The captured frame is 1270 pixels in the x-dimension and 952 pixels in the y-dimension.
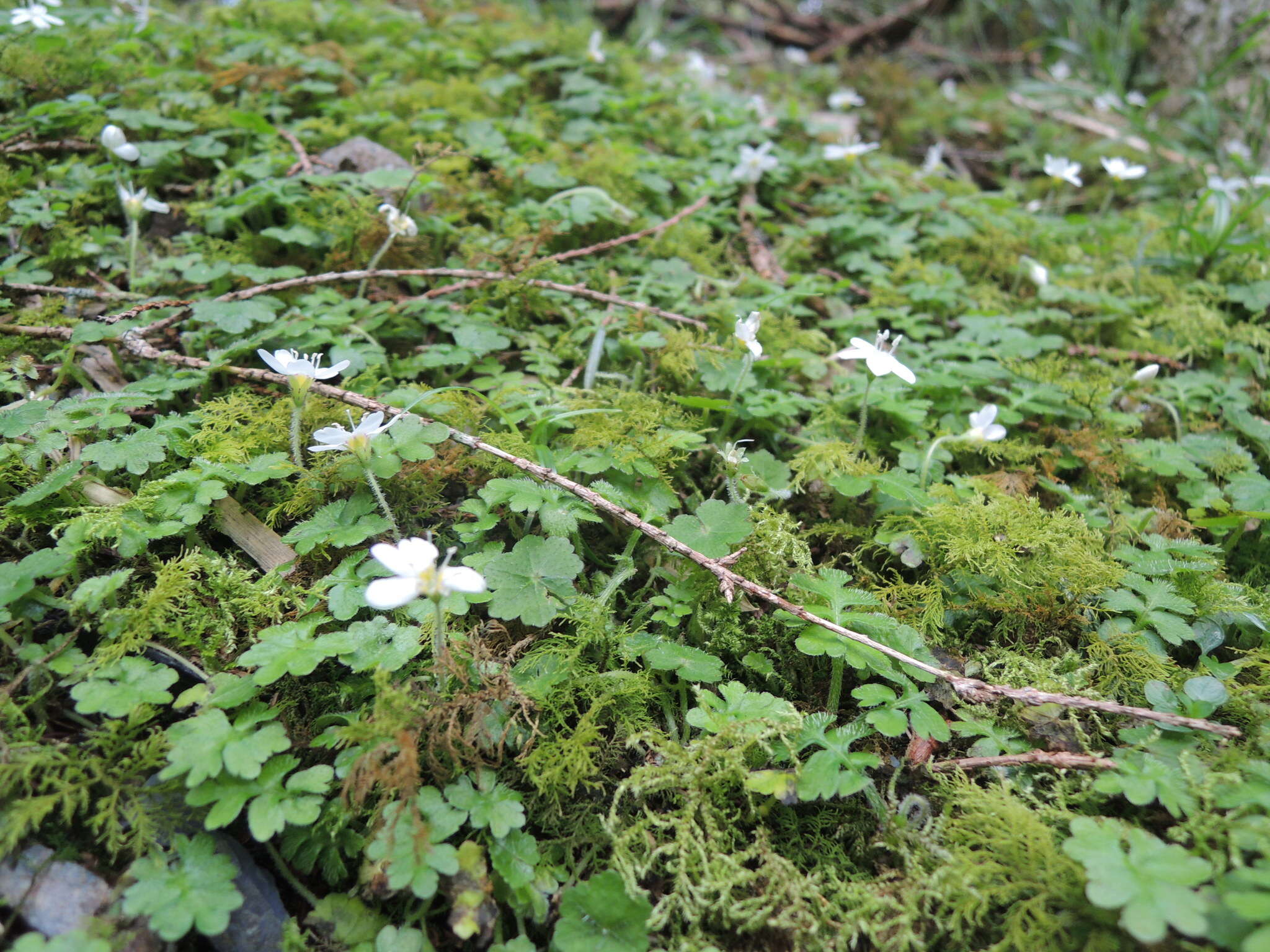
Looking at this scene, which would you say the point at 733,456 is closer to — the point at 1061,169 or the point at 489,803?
the point at 489,803

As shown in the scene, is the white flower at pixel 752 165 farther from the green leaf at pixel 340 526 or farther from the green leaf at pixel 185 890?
the green leaf at pixel 185 890

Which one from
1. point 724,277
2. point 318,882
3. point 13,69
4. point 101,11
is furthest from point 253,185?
point 318,882

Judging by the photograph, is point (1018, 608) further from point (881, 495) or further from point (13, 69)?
point (13, 69)

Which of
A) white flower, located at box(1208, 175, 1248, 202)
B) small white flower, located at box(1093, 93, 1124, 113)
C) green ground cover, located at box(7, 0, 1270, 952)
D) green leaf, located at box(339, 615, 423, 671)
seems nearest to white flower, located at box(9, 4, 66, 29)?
green ground cover, located at box(7, 0, 1270, 952)

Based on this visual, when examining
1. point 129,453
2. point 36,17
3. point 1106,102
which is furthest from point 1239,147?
point 36,17

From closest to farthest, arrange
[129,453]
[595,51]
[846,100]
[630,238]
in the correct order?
[129,453] → [630,238] → [595,51] → [846,100]
